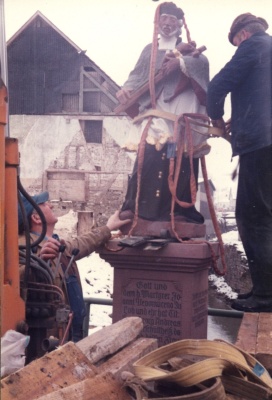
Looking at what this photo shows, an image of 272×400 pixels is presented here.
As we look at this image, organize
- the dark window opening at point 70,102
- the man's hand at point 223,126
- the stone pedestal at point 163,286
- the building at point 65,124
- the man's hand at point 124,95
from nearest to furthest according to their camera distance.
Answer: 1. the stone pedestal at point 163,286
2. the man's hand at point 223,126
3. the man's hand at point 124,95
4. the building at point 65,124
5. the dark window opening at point 70,102

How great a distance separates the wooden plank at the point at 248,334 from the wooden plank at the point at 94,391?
0.62 m

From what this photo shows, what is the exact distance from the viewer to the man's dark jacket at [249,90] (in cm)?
337

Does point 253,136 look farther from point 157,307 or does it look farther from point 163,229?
point 157,307

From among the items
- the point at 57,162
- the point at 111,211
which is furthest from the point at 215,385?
the point at 57,162

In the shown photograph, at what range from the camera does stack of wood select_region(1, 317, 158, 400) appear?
1491mm

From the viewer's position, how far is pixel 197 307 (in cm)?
360

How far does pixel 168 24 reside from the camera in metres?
3.78

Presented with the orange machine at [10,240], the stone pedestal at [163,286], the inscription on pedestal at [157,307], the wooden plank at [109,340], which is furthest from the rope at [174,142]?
the orange machine at [10,240]

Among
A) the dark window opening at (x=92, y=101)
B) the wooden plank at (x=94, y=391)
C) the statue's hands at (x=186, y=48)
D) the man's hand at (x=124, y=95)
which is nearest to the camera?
the wooden plank at (x=94, y=391)

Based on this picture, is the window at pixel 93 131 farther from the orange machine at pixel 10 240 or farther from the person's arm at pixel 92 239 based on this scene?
the orange machine at pixel 10 240

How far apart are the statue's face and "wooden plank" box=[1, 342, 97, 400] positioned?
2.69 meters

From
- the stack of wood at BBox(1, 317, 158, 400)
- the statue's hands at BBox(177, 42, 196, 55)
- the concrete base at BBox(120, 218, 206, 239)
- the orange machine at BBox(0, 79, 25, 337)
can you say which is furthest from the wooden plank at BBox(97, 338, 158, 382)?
the statue's hands at BBox(177, 42, 196, 55)

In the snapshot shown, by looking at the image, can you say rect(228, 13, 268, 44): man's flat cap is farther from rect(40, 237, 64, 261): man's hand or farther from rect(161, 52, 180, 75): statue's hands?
rect(40, 237, 64, 261): man's hand

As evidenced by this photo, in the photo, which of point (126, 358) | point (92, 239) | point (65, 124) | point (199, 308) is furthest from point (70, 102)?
point (126, 358)
